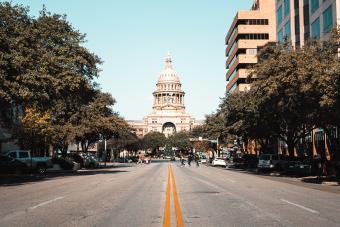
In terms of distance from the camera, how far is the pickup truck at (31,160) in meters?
39.6

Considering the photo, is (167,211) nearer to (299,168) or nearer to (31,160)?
(299,168)

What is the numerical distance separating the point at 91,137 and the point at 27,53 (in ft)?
122

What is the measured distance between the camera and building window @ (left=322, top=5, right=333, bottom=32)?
151ft

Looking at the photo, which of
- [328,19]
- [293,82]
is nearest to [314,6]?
[328,19]

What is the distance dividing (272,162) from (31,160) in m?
21.7

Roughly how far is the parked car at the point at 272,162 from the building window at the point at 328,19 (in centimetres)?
1287

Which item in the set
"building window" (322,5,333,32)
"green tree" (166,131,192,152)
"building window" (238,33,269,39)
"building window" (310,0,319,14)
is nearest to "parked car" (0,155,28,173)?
"building window" (322,5,333,32)

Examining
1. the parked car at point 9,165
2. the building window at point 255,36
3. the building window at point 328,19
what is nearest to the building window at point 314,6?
the building window at point 328,19

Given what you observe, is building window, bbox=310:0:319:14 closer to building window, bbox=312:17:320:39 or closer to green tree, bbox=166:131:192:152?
building window, bbox=312:17:320:39

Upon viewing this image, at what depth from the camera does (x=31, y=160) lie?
39.7 metres

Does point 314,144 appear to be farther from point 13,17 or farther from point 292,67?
point 13,17

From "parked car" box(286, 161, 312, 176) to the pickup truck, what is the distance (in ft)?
66.4

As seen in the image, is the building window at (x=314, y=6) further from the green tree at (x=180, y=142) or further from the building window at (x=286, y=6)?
the green tree at (x=180, y=142)

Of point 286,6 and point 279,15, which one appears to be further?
point 279,15
